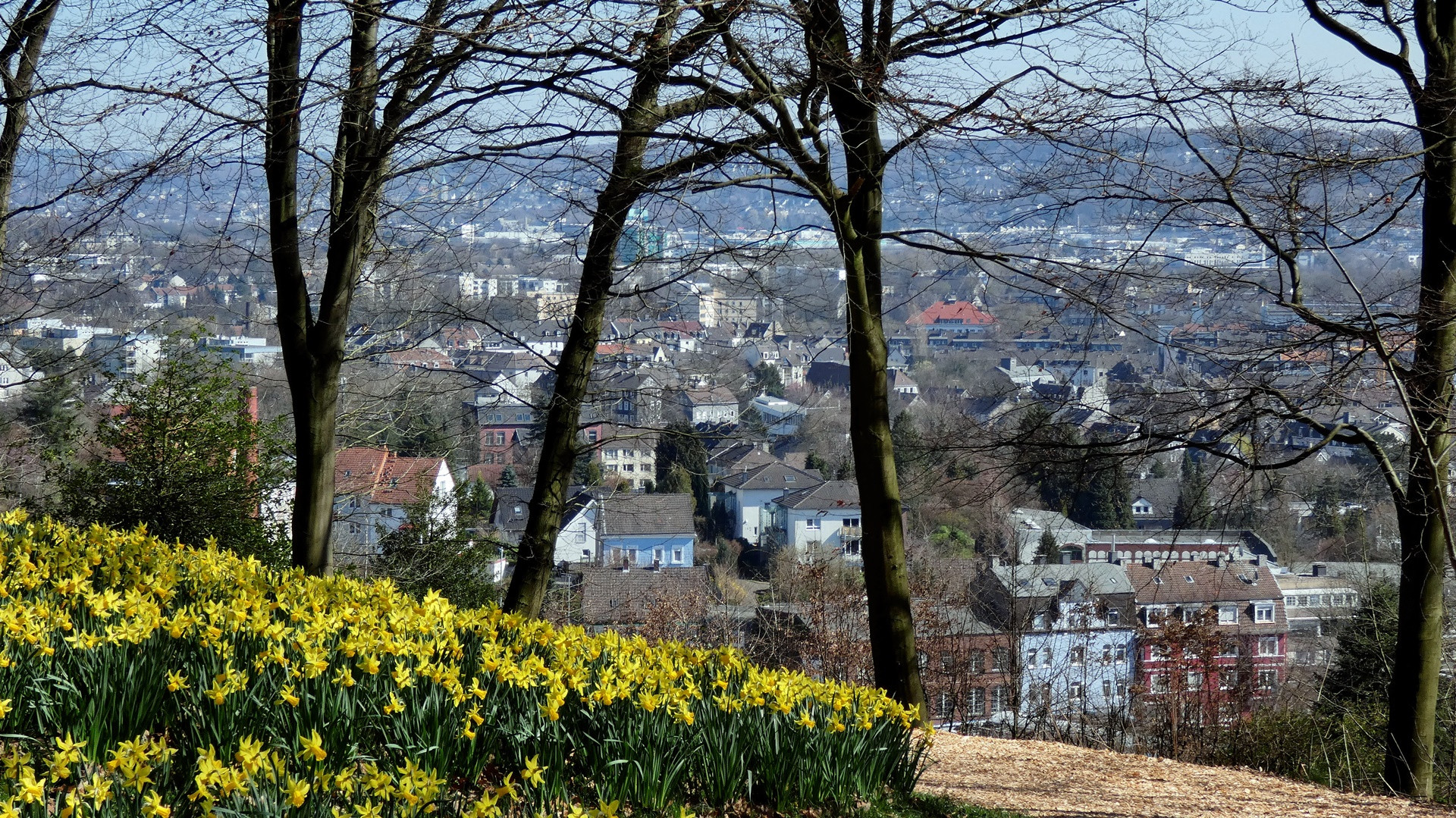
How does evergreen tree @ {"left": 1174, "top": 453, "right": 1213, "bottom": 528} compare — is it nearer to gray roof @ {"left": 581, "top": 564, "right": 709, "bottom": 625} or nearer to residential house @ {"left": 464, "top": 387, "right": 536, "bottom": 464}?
gray roof @ {"left": 581, "top": 564, "right": 709, "bottom": 625}

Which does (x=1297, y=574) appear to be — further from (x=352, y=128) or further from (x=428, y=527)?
(x=352, y=128)

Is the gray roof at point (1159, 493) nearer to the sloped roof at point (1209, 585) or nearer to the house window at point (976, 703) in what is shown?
the sloped roof at point (1209, 585)

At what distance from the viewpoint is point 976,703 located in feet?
55.1

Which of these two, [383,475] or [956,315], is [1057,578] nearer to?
[956,315]

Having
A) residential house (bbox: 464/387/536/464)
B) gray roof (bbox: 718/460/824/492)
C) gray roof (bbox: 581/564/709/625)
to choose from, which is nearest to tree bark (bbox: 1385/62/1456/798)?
gray roof (bbox: 581/564/709/625)

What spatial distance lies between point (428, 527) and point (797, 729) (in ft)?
36.9

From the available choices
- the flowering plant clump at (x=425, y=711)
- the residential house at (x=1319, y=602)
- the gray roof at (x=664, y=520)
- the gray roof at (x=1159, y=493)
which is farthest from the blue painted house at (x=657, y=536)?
the flowering plant clump at (x=425, y=711)

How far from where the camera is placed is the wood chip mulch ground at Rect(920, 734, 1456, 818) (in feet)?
18.3

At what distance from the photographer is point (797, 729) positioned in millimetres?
4203

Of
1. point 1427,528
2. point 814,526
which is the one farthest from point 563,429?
point 814,526

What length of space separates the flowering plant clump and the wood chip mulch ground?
1298mm

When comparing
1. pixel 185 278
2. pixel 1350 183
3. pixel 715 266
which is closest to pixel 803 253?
pixel 715 266

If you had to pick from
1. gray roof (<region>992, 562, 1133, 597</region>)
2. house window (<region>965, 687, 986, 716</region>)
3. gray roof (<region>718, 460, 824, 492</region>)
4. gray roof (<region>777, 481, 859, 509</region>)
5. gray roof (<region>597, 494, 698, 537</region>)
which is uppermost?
gray roof (<region>718, 460, 824, 492</region>)

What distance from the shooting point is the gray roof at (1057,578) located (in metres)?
17.0
